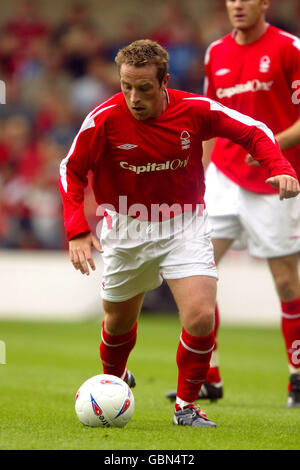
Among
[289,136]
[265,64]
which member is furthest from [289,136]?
[265,64]

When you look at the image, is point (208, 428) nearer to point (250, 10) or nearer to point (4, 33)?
point (250, 10)

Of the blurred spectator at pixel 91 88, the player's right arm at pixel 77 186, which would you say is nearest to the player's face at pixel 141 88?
the player's right arm at pixel 77 186

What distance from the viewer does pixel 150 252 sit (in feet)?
15.3

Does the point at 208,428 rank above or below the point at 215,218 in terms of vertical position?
below

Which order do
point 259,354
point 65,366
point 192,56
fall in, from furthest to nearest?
point 192,56 < point 259,354 < point 65,366

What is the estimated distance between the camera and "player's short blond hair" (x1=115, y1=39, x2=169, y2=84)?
4293mm

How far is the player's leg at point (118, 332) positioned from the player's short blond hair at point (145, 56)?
1.24 m

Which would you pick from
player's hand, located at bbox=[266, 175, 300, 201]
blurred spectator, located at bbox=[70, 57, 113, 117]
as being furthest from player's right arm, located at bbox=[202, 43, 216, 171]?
blurred spectator, located at bbox=[70, 57, 113, 117]

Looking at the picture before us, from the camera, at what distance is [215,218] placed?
5.89 m

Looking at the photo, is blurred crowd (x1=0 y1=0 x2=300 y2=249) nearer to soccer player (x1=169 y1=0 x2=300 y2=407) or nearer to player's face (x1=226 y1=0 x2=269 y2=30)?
soccer player (x1=169 y1=0 x2=300 y2=407)

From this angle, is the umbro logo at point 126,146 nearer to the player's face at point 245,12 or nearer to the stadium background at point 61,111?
the player's face at point 245,12
